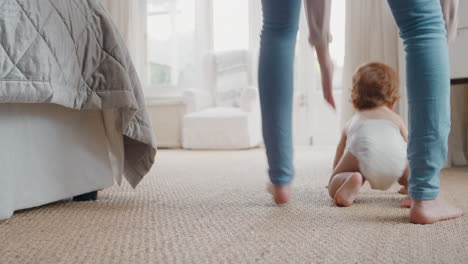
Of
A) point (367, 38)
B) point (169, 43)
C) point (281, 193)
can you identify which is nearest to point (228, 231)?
point (281, 193)

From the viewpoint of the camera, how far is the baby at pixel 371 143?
1.19m

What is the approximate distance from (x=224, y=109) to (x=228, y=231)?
11.2 ft

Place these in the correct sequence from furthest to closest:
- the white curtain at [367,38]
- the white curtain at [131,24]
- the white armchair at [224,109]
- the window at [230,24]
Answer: the white curtain at [131,24] < the window at [230,24] < the white armchair at [224,109] < the white curtain at [367,38]

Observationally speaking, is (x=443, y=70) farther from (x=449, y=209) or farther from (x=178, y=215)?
(x=178, y=215)

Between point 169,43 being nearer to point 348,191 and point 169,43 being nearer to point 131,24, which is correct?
point 131,24

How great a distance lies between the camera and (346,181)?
45.4 inches

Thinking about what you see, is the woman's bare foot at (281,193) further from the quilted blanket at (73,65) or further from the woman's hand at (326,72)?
the quilted blanket at (73,65)

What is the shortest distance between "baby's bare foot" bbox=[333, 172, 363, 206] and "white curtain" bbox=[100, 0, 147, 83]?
13.3 ft

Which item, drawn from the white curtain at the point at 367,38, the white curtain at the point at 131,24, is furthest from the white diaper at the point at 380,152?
the white curtain at the point at 131,24

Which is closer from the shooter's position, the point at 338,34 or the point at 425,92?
the point at 425,92

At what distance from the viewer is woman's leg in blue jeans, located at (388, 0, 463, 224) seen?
882 mm

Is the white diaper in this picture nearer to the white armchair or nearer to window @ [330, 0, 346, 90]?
the white armchair

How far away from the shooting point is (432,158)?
2.89ft

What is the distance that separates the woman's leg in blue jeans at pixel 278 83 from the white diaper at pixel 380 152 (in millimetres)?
199
